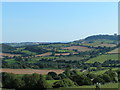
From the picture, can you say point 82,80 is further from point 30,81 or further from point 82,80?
point 30,81

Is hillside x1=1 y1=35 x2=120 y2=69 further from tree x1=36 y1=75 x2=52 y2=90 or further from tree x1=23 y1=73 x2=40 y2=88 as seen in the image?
tree x1=36 y1=75 x2=52 y2=90

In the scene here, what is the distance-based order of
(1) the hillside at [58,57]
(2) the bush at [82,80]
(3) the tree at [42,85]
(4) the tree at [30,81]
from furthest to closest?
(1) the hillside at [58,57] → (2) the bush at [82,80] → (4) the tree at [30,81] → (3) the tree at [42,85]

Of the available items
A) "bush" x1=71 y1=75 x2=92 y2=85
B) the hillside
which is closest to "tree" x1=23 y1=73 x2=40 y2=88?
"bush" x1=71 y1=75 x2=92 y2=85

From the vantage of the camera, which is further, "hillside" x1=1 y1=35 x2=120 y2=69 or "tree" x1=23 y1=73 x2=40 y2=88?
"hillside" x1=1 y1=35 x2=120 y2=69

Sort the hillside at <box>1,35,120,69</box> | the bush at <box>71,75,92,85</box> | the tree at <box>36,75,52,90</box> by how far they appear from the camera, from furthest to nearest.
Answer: the hillside at <box>1,35,120,69</box>
the bush at <box>71,75,92,85</box>
the tree at <box>36,75,52,90</box>

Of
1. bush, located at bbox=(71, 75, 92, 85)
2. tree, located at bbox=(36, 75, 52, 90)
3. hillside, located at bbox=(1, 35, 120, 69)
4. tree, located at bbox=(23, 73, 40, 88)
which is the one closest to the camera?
tree, located at bbox=(36, 75, 52, 90)

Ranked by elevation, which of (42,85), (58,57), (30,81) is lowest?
(42,85)

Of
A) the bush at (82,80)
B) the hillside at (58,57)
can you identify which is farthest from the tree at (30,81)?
the hillside at (58,57)

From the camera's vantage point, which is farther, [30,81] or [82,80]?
[82,80]

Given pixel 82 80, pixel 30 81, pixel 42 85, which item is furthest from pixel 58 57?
pixel 42 85

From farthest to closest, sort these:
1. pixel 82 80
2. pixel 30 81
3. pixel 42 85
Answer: pixel 82 80
pixel 30 81
pixel 42 85

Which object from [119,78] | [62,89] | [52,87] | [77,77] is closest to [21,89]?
[52,87]

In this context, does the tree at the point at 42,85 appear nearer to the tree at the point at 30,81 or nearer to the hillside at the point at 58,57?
the tree at the point at 30,81

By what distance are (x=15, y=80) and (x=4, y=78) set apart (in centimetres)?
215
